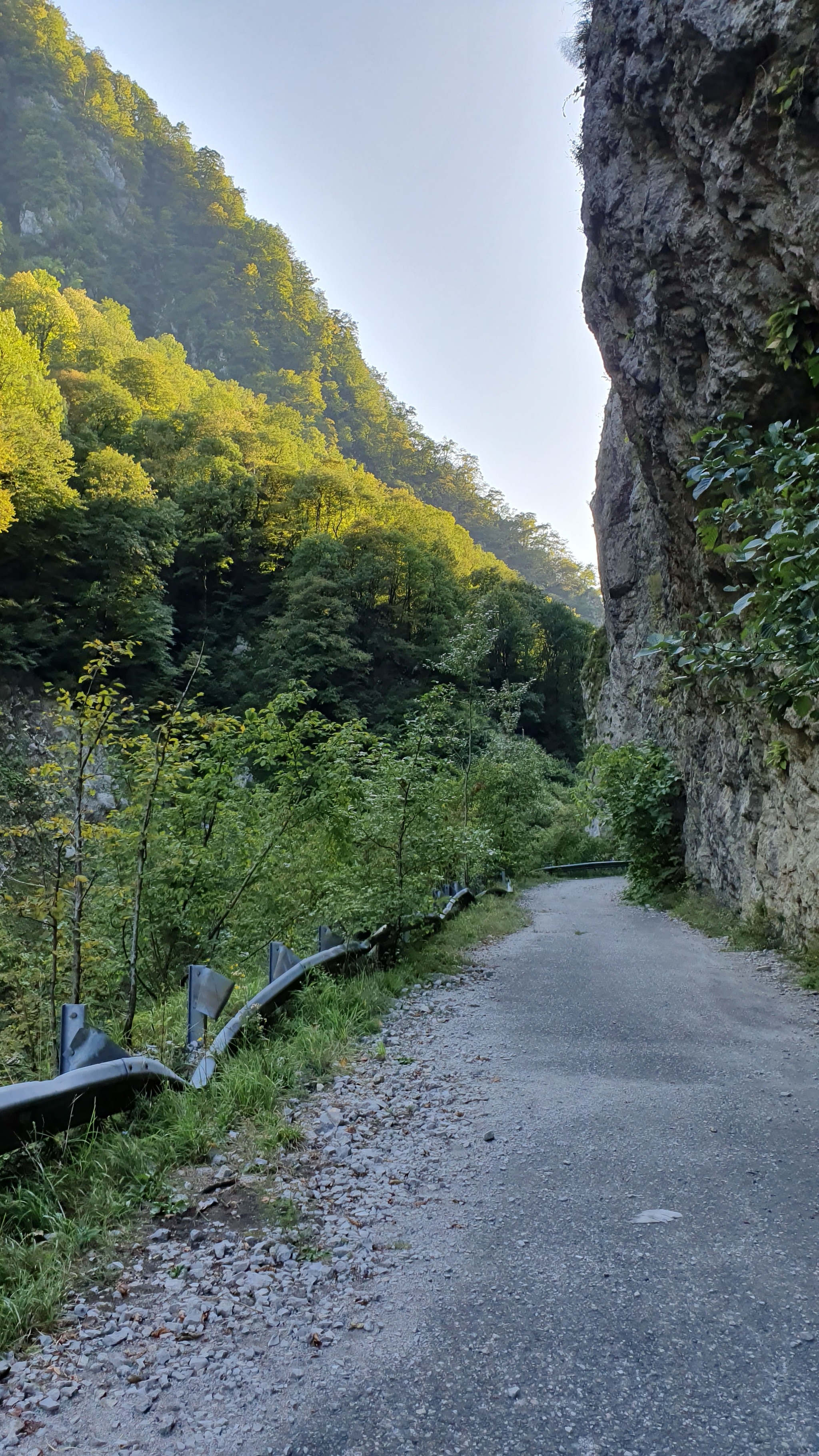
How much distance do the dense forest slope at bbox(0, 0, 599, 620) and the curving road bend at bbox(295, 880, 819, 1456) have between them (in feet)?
279

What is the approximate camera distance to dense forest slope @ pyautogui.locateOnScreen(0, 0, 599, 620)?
3199 inches

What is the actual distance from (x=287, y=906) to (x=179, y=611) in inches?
1386

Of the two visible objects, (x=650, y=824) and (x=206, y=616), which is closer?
(x=650, y=824)

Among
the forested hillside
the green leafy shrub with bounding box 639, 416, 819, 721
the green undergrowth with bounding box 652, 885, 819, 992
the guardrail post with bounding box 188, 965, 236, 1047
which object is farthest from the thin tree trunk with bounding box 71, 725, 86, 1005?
the green undergrowth with bounding box 652, 885, 819, 992

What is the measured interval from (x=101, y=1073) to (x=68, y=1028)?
0.89ft

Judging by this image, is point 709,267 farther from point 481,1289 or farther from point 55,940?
point 481,1289

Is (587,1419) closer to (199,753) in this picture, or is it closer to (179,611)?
(199,753)

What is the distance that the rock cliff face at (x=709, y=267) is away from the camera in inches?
258

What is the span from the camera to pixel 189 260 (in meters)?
92.8

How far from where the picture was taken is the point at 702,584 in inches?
440

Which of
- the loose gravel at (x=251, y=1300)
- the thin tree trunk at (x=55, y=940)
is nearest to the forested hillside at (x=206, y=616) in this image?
the thin tree trunk at (x=55, y=940)

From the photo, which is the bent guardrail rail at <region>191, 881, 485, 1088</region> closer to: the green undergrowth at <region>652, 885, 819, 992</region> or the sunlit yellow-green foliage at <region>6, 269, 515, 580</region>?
the green undergrowth at <region>652, 885, 819, 992</region>

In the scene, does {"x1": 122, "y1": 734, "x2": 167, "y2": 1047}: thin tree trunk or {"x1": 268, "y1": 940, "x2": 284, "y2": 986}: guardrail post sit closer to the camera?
{"x1": 122, "y1": 734, "x2": 167, "y2": 1047}: thin tree trunk

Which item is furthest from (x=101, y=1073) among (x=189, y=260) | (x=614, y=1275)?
(x=189, y=260)
